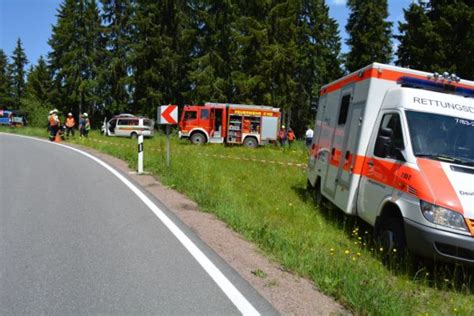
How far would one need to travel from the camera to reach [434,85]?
746cm

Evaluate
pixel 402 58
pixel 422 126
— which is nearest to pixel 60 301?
pixel 422 126

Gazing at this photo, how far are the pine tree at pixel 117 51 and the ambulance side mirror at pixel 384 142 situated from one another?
4797 centimetres

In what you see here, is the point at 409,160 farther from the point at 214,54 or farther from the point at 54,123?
the point at 214,54

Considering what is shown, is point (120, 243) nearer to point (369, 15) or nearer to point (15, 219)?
point (15, 219)

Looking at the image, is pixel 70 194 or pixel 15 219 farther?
pixel 70 194

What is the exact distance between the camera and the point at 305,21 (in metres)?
59.0

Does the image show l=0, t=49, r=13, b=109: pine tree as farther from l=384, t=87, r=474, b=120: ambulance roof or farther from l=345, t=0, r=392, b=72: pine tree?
l=384, t=87, r=474, b=120: ambulance roof

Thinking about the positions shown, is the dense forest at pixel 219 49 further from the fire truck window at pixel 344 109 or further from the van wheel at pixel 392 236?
the van wheel at pixel 392 236

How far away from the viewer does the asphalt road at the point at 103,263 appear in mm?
4246

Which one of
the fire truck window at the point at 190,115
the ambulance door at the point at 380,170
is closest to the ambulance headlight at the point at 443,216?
the ambulance door at the point at 380,170

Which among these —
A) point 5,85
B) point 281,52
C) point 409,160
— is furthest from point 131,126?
point 5,85

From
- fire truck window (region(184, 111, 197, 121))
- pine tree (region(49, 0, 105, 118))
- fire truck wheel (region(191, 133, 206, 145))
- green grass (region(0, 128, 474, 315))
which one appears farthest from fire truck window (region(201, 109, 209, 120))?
pine tree (region(49, 0, 105, 118))

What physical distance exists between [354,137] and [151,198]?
4388 mm

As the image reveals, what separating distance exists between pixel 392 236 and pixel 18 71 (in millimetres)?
95335
